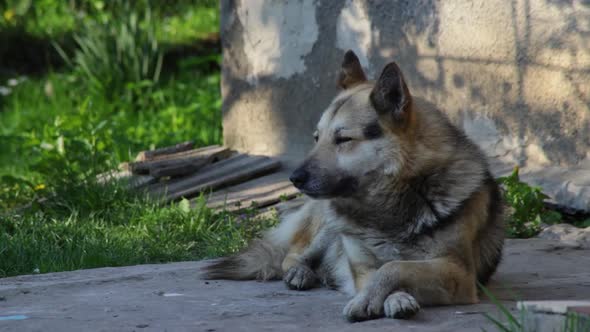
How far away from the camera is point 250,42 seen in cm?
798

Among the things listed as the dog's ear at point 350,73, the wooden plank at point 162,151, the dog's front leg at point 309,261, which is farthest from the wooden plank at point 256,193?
the dog's ear at point 350,73

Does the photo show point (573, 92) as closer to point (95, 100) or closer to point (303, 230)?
point (303, 230)

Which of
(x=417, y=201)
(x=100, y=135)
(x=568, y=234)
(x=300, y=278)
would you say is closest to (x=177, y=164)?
(x=100, y=135)

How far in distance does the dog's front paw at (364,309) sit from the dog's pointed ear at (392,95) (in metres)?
0.89

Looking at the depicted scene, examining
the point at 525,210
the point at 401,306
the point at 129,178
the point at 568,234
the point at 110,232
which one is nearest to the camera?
the point at 401,306

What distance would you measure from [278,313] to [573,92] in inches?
A: 127

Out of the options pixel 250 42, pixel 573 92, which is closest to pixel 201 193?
pixel 250 42

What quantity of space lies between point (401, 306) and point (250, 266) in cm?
146

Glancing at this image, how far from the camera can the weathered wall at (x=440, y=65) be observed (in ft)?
20.3

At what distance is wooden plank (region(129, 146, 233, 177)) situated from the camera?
7375 millimetres

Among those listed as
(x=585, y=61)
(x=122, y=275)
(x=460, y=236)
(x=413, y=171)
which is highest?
(x=585, y=61)

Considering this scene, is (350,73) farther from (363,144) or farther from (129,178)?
(129,178)

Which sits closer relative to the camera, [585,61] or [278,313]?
[278,313]

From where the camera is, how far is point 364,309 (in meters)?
3.65
